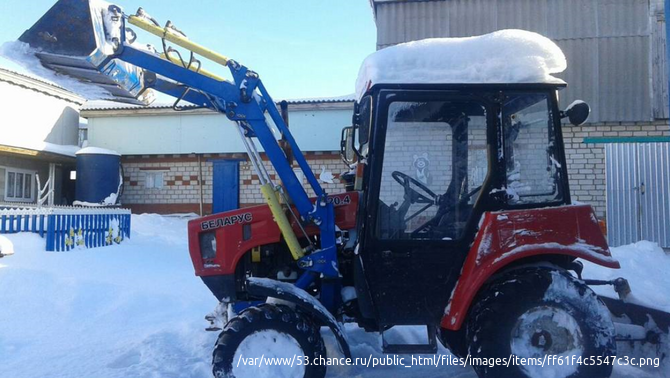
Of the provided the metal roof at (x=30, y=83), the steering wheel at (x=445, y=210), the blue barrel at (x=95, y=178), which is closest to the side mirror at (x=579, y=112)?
the steering wheel at (x=445, y=210)

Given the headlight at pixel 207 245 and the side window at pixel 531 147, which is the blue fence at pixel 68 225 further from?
the side window at pixel 531 147

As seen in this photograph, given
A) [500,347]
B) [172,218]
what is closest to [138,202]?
[172,218]

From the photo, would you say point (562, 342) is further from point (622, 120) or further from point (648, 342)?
point (622, 120)

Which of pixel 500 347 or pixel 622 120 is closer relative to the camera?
pixel 500 347

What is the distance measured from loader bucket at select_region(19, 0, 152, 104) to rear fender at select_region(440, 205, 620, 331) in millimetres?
2807

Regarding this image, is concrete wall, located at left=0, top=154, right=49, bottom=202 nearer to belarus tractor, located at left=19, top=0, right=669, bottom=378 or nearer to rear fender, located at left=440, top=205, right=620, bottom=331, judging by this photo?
belarus tractor, located at left=19, top=0, right=669, bottom=378

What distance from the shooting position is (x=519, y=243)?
328cm

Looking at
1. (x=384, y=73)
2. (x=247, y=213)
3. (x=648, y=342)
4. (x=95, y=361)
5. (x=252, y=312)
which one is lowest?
(x=95, y=361)

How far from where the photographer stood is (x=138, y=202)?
16656 millimetres

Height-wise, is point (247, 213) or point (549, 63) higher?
point (549, 63)

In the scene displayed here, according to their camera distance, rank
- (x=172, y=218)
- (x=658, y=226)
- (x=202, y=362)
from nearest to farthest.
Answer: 1. (x=202, y=362)
2. (x=658, y=226)
3. (x=172, y=218)

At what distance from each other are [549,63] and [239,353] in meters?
2.88

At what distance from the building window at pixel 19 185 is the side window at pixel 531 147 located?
674 inches

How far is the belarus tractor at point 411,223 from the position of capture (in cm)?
320
